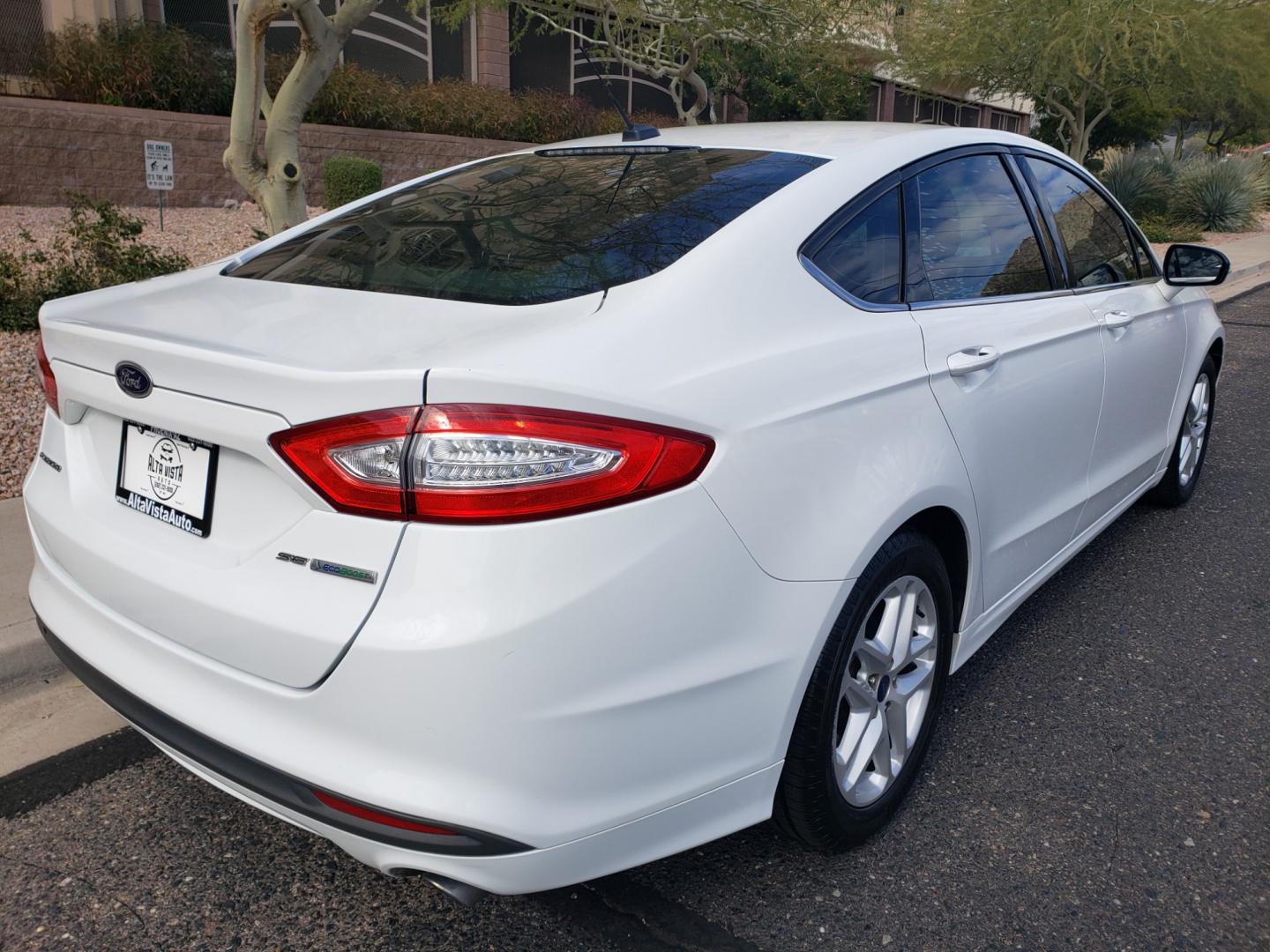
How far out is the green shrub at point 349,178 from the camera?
1261cm

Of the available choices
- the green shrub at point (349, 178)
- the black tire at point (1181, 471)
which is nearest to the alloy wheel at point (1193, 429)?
the black tire at point (1181, 471)

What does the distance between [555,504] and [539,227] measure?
37.8 inches

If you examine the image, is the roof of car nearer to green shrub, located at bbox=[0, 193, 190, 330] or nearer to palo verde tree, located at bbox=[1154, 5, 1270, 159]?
green shrub, located at bbox=[0, 193, 190, 330]

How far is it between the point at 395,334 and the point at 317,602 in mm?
500

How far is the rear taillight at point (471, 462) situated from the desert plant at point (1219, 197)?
934 inches

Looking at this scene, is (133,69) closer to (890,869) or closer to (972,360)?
(972,360)

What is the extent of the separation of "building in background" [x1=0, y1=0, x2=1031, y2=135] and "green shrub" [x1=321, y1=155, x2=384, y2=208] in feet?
6.38

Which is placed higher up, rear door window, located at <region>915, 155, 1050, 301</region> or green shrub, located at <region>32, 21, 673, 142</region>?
green shrub, located at <region>32, 21, 673, 142</region>

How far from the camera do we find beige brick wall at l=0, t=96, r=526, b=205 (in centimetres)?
1206

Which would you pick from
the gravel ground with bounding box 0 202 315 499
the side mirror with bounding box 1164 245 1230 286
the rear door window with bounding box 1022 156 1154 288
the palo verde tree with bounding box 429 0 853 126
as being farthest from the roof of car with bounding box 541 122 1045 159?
the palo verde tree with bounding box 429 0 853 126

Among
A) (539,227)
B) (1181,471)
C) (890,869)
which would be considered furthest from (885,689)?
(1181,471)

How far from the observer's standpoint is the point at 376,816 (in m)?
1.80

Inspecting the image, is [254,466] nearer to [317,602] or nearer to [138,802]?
[317,602]

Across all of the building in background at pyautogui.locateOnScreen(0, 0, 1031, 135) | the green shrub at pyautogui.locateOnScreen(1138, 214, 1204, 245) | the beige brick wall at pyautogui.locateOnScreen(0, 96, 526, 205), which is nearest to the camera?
the beige brick wall at pyautogui.locateOnScreen(0, 96, 526, 205)
